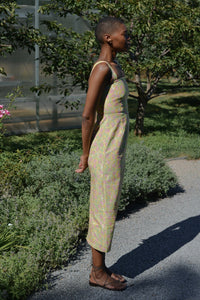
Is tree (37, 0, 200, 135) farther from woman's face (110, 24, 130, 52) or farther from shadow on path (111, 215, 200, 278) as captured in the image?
woman's face (110, 24, 130, 52)

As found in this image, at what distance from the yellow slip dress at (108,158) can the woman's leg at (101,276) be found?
110mm

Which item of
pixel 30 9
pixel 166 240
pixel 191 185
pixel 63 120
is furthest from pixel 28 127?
pixel 166 240

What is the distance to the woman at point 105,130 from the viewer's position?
8.93 feet

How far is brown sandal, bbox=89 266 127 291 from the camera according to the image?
3070mm

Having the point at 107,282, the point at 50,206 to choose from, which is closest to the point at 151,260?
the point at 107,282

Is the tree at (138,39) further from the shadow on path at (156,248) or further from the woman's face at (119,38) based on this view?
the woman's face at (119,38)

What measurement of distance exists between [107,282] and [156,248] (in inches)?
35.6

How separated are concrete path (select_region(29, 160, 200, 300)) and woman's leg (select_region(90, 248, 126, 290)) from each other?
0.05m

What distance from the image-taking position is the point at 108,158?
2.83 metres

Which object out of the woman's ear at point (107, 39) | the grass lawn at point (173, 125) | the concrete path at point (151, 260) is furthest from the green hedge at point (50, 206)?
the woman's ear at point (107, 39)

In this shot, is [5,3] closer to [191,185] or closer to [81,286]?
[191,185]

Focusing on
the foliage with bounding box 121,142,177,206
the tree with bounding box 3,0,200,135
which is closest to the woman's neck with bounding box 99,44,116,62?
the foliage with bounding box 121,142,177,206

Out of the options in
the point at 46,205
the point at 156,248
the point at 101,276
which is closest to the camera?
the point at 101,276

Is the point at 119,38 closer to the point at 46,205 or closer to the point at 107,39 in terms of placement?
the point at 107,39
